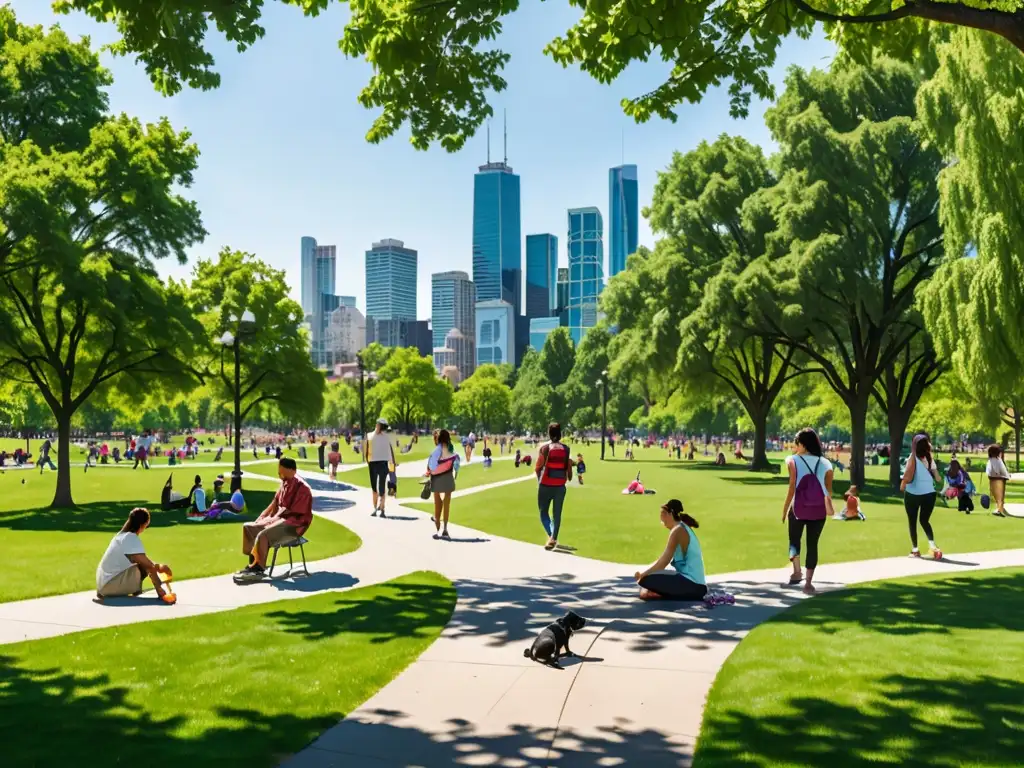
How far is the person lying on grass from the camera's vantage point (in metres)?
8.66

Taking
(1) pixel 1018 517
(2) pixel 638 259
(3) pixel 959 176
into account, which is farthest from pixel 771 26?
(2) pixel 638 259

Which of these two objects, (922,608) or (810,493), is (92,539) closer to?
(810,493)

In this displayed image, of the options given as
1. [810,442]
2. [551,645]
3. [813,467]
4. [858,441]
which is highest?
[810,442]

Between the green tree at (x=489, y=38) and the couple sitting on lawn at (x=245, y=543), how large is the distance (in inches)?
189

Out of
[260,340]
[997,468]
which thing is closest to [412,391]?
[260,340]

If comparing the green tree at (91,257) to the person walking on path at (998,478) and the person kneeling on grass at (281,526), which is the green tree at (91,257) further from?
the person walking on path at (998,478)

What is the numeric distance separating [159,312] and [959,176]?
2032 cm

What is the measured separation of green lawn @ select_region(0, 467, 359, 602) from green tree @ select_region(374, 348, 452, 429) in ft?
208

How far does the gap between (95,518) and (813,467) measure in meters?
16.6

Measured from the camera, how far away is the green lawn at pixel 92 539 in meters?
10.3

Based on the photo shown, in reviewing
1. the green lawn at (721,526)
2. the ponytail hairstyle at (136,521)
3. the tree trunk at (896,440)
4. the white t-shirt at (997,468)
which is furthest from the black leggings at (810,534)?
the tree trunk at (896,440)

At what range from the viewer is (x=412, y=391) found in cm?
9019

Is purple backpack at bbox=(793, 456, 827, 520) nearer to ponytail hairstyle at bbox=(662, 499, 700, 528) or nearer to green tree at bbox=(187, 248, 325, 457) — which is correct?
ponytail hairstyle at bbox=(662, 499, 700, 528)

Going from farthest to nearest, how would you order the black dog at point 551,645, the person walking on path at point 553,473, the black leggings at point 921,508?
the person walking on path at point 553,473 < the black leggings at point 921,508 < the black dog at point 551,645
